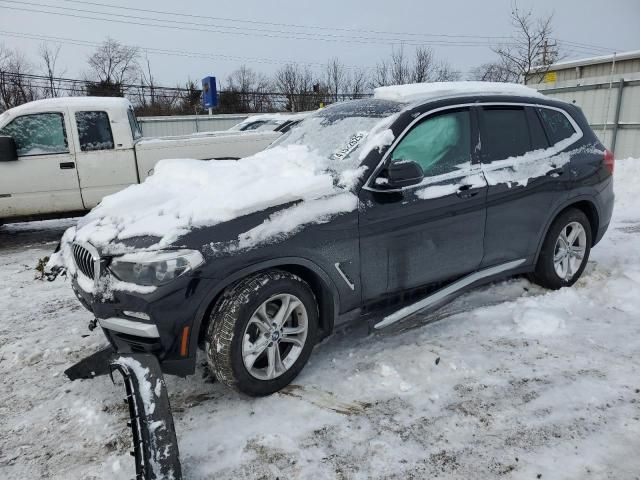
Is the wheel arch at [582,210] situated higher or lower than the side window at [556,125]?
→ lower

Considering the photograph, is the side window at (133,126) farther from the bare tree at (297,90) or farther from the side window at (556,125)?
the bare tree at (297,90)

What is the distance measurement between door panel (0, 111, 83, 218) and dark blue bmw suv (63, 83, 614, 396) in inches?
176

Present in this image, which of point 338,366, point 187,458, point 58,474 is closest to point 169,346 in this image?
point 187,458

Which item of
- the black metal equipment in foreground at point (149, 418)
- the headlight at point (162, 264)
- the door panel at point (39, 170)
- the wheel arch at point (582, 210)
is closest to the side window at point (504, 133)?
the wheel arch at point (582, 210)

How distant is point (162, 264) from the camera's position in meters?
2.72

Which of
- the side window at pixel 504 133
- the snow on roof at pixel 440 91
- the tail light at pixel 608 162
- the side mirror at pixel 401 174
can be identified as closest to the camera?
the side mirror at pixel 401 174

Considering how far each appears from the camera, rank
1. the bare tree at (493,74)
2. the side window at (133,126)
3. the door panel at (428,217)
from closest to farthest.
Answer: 1. the door panel at (428,217)
2. the side window at (133,126)
3. the bare tree at (493,74)

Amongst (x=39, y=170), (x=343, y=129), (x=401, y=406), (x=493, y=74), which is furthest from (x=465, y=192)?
(x=493, y=74)

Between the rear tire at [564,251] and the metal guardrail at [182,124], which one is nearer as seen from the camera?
the rear tire at [564,251]

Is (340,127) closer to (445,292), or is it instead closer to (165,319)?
(445,292)

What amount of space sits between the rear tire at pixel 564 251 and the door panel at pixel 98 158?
6.13 meters

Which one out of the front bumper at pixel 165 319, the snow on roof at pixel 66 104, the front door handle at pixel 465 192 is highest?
the snow on roof at pixel 66 104

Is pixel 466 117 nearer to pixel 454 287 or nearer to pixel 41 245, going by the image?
pixel 454 287

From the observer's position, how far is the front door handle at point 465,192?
3.74 m
